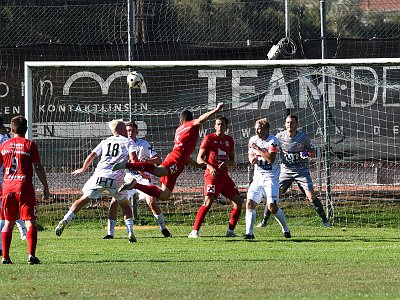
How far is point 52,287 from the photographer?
11.0 metres

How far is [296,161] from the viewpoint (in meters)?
20.1

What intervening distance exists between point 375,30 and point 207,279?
1874cm

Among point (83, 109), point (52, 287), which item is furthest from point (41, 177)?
point (83, 109)

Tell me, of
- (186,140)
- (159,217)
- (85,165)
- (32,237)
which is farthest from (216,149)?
(32,237)

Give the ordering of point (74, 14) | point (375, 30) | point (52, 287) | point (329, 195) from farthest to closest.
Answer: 1. point (375, 30)
2. point (74, 14)
3. point (329, 195)
4. point (52, 287)

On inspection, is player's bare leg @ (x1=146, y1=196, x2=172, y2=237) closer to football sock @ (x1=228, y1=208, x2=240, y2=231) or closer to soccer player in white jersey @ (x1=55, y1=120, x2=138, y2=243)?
football sock @ (x1=228, y1=208, x2=240, y2=231)

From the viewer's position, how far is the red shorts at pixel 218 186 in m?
18.2

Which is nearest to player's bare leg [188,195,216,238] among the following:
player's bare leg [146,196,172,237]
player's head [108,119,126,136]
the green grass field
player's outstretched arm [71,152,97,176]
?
the green grass field

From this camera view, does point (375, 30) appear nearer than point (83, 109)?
No

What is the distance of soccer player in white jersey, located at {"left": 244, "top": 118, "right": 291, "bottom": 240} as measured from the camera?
1734 centimetres

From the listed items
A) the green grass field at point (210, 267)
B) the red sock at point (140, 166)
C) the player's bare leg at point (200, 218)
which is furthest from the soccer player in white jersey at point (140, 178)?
the red sock at point (140, 166)

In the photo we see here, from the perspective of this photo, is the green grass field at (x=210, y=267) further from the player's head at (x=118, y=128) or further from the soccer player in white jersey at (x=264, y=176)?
the player's head at (x=118, y=128)

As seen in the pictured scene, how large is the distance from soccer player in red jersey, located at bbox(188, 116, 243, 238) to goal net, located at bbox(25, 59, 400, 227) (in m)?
3.36

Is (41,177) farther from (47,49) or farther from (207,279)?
(47,49)
